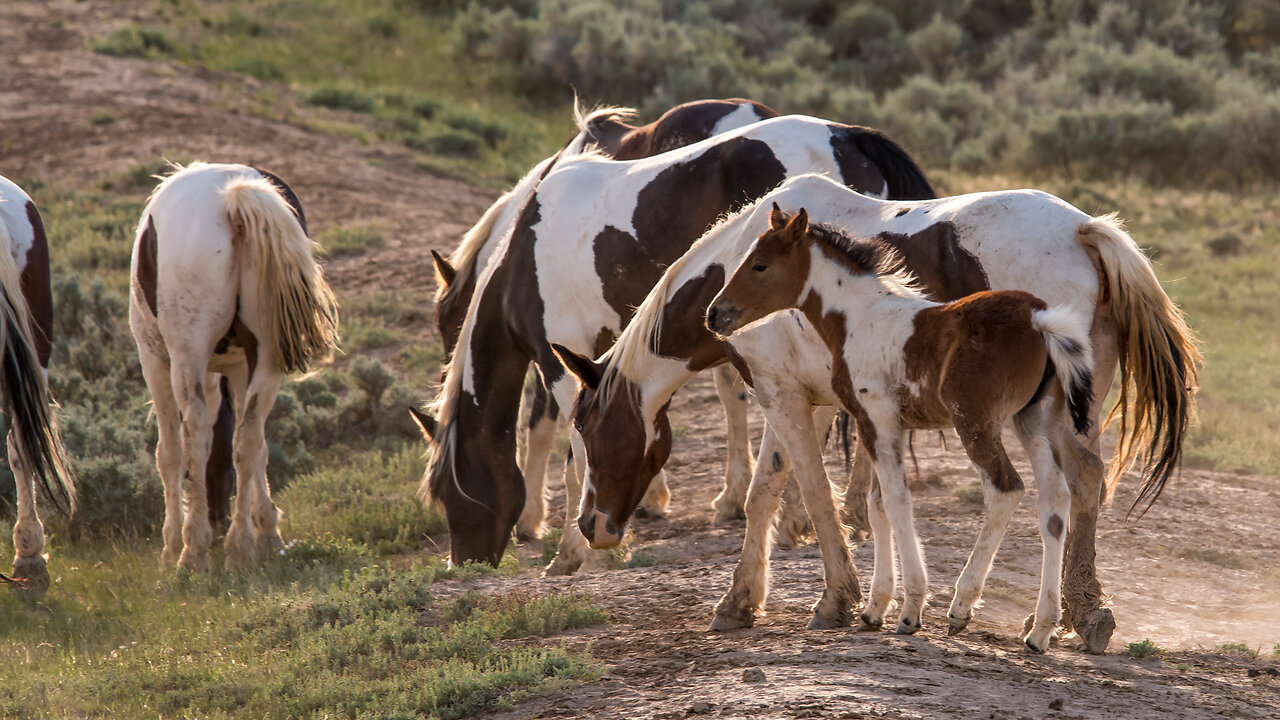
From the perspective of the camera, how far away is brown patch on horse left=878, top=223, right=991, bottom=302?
16.7 feet

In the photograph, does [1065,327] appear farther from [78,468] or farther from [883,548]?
[78,468]

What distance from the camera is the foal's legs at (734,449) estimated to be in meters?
7.27

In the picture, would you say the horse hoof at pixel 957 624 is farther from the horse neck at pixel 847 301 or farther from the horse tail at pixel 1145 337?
the horse neck at pixel 847 301

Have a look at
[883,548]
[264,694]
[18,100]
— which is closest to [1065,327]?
[883,548]

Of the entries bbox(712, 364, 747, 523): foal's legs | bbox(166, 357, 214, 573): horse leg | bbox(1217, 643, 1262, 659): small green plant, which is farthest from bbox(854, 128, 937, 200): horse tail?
bbox(166, 357, 214, 573): horse leg

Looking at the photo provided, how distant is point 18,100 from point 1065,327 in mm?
18229

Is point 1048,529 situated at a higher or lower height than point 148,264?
lower

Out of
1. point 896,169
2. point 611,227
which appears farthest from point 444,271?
point 896,169

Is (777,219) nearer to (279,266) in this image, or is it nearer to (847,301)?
(847,301)

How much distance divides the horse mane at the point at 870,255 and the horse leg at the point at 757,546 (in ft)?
2.73

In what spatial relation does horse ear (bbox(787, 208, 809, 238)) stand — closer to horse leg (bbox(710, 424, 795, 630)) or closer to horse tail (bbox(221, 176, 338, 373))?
horse leg (bbox(710, 424, 795, 630))

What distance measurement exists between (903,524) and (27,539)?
4.79 metres

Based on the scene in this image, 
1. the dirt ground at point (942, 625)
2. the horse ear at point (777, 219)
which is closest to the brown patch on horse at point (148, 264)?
the dirt ground at point (942, 625)

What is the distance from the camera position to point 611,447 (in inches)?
209
